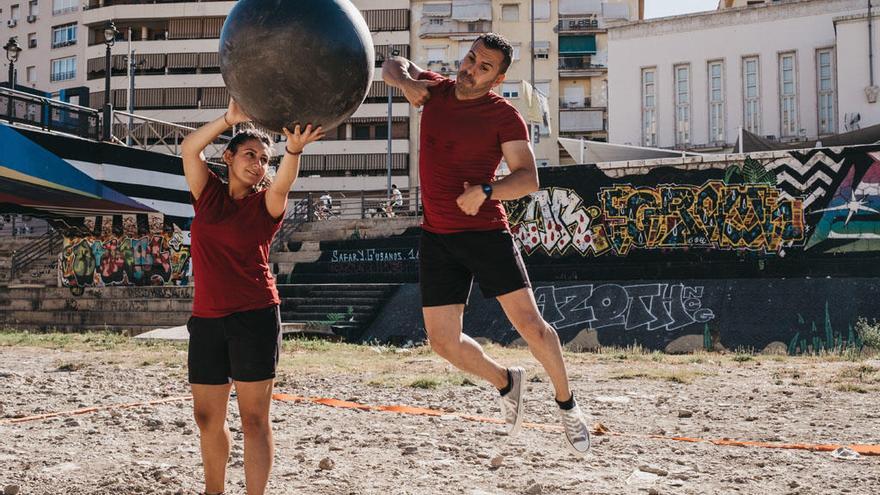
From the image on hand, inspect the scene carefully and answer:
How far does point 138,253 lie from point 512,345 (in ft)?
45.2

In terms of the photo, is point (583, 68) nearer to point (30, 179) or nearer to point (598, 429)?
point (30, 179)

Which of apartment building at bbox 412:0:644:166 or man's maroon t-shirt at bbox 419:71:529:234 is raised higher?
apartment building at bbox 412:0:644:166

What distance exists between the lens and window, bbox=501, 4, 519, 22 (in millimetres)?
56094

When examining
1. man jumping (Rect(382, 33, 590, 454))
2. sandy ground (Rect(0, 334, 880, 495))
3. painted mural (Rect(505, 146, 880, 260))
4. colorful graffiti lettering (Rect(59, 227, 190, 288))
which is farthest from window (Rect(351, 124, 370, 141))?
man jumping (Rect(382, 33, 590, 454))

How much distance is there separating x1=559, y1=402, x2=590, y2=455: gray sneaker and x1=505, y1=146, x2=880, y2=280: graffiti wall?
1532cm

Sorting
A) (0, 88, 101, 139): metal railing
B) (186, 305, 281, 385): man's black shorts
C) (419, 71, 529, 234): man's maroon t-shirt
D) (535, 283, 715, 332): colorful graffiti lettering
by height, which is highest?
(0, 88, 101, 139): metal railing

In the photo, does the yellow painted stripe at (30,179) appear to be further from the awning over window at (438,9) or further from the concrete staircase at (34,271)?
the awning over window at (438,9)

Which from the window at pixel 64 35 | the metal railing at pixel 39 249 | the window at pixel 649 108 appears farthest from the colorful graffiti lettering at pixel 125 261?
the window at pixel 64 35

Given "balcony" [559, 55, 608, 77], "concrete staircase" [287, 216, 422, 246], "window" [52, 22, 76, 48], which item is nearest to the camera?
"concrete staircase" [287, 216, 422, 246]

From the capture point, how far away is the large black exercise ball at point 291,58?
3930 millimetres

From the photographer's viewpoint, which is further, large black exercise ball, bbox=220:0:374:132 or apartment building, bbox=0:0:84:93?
apartment building, bbox=0:0:84:93

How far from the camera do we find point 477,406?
830 cm

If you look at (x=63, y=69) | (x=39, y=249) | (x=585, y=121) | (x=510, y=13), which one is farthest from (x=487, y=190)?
(x=63, y=69)

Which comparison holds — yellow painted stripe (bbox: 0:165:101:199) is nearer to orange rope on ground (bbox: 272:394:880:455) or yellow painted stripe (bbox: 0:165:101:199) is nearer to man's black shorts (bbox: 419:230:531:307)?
orange rope on ground (bbox: 272:394:880:455)
